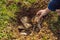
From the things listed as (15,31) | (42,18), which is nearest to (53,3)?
(42,18)

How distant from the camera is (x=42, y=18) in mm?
2475

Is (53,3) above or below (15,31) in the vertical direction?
above

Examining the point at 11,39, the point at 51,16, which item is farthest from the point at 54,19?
the point at 11,39

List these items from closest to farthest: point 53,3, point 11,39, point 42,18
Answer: point 53,3, point 11,39, point 42,18

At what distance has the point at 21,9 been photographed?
8.43ft

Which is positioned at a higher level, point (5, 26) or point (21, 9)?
point (21, 9)

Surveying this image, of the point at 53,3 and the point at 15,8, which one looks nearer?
the point at 53,3

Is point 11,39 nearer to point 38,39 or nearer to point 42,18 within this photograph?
point 38,39

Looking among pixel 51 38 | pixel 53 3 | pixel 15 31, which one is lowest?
pixel 51 38

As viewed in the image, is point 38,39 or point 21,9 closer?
point 38,39

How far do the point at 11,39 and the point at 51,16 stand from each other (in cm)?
56

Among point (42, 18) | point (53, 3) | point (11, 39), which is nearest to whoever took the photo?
point (53, 3)

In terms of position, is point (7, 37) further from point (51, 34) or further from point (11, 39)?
point (51, 34)

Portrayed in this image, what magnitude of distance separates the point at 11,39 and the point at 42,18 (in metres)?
0.45
